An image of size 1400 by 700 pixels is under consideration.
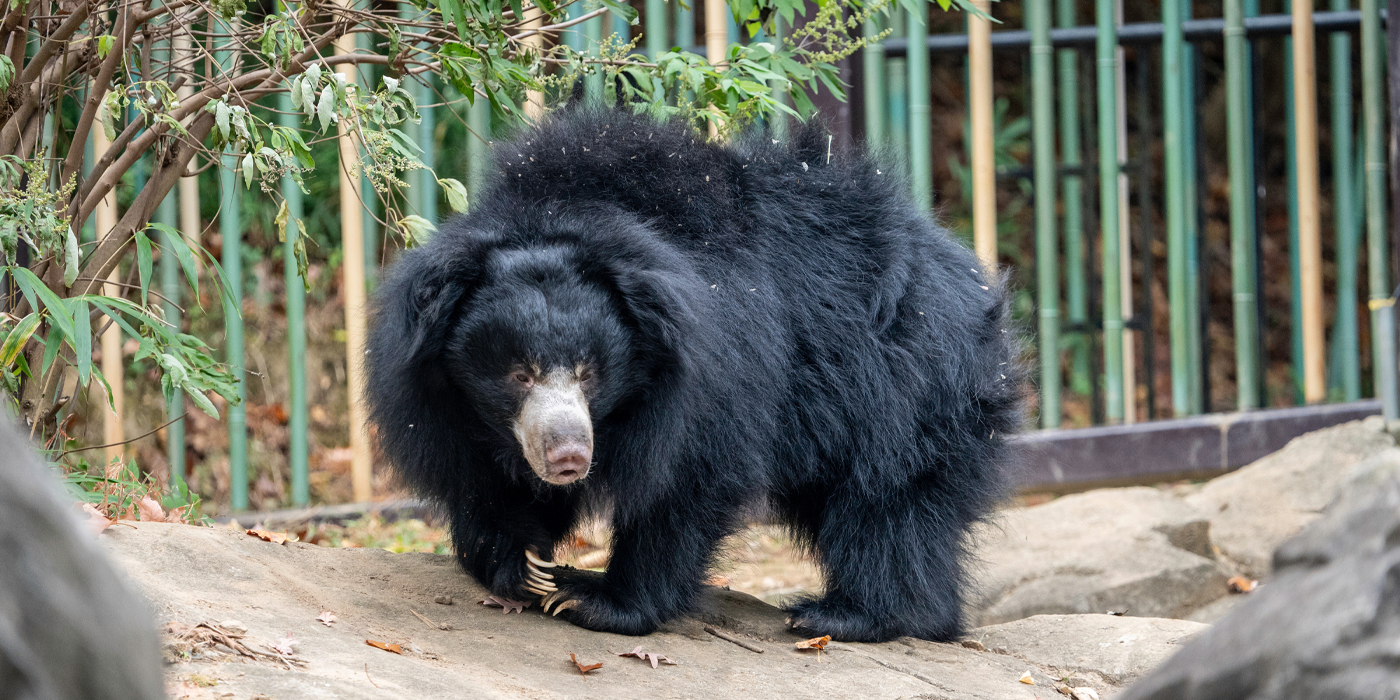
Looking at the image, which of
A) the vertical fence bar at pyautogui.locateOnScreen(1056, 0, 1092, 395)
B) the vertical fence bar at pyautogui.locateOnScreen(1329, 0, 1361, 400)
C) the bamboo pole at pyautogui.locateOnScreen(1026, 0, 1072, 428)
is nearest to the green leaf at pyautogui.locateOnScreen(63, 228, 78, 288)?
the bamboo pole at pyautogui.locateOnScreen(1026, 0, 1072, 428)

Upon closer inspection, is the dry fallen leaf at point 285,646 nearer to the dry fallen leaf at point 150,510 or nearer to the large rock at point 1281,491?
the dry fallen leaf at point 150,510

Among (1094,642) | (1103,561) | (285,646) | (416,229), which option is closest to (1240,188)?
(1103,561)

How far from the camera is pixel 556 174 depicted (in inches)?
109

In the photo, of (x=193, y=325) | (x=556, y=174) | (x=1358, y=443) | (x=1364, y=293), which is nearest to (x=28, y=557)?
(x=556, y=174)

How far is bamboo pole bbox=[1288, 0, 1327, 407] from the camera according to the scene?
5062mm

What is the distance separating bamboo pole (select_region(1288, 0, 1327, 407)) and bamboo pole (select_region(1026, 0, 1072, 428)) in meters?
1.01

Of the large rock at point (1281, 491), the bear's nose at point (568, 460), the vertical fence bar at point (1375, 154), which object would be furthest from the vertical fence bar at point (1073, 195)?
the bear's nose at point (568, 460)

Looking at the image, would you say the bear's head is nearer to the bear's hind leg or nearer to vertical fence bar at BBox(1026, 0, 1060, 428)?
the bear's hind leg

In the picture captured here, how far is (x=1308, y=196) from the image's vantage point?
16.9 ft

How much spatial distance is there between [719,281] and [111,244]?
1.45m

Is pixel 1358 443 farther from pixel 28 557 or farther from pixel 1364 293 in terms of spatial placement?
pixel 28 557

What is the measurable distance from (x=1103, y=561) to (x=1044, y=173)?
1.78m

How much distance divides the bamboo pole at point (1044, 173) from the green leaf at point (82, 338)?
3755mm

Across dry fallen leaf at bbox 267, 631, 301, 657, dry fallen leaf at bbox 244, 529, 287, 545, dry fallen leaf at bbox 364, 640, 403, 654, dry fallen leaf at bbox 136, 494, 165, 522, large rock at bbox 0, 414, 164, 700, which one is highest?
large rock at bbox 0, 414, 164, 700
